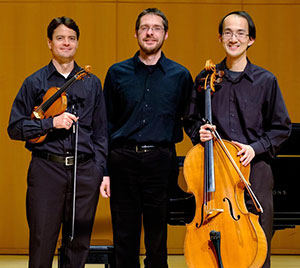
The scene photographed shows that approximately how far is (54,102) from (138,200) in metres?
0.65

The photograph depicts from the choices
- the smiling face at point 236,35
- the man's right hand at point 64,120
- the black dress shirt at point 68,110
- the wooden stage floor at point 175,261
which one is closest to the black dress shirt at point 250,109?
the smiling face at point 236,35

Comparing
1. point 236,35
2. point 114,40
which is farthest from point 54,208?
Answer: point 114,40

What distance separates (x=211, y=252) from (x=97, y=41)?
2542 millimetres

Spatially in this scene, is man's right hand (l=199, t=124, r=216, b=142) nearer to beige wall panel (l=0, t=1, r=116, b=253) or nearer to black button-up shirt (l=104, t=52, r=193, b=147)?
black button-up shirt (l=104, t=52, r=193, b=147)

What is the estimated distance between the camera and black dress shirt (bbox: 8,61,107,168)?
2633 millimetres

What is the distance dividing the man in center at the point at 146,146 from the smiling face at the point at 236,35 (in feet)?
1.12

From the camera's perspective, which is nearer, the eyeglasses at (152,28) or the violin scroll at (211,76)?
the violin scroll at (211,76)

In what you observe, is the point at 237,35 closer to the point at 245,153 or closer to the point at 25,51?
the point at 245,153

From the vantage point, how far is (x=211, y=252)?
2.46 m

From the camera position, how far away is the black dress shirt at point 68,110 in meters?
2.63

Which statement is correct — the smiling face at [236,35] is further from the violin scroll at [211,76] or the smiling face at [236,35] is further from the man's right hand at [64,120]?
the man's right hand at [64,120]

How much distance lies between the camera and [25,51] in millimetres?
4547

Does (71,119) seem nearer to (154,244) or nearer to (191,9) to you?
(154,244)

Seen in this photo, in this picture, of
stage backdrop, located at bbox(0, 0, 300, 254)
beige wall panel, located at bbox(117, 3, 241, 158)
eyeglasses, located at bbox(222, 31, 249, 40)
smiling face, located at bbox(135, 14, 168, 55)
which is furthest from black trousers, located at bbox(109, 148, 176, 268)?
beige wall panel, located at bbox(117, 3, 241, 158)
